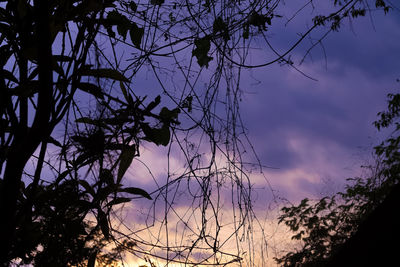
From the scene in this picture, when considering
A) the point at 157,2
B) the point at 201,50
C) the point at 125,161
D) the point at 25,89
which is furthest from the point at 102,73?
the point at 157,2

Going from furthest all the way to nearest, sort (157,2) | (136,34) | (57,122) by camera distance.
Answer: (157,2)
(136,34)
(57,122)

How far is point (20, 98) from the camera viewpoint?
3.28 ft

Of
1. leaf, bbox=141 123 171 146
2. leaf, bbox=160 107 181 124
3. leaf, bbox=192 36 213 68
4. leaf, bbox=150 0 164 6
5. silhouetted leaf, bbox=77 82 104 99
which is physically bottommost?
silhouetted leaf, bbox=77 82 104 99

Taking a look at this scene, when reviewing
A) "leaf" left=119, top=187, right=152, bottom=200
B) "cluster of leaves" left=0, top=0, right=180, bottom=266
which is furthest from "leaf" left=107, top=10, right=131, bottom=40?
"leaf" left=119, top=187, right=152, bottom=200

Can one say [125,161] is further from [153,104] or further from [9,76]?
[9,76]

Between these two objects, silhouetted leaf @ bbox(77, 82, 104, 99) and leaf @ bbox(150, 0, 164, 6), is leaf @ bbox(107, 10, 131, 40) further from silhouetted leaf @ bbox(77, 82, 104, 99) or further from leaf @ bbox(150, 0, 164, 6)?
silhouetted leaf @ bbox(77, 82, 104, 99)

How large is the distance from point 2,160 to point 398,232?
0.99 meters

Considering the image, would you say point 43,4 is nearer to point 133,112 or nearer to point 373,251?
point 133,112

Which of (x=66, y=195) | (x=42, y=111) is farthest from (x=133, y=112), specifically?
(x=42, y=111)

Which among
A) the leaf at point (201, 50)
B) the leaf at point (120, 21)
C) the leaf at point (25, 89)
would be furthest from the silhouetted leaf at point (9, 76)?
the leaf at point (201, 50)

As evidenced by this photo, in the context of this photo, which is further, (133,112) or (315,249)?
(315,249)

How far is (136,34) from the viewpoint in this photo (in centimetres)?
148

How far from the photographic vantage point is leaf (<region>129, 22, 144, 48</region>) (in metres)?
1.48

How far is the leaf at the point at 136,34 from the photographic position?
4.86 feet
